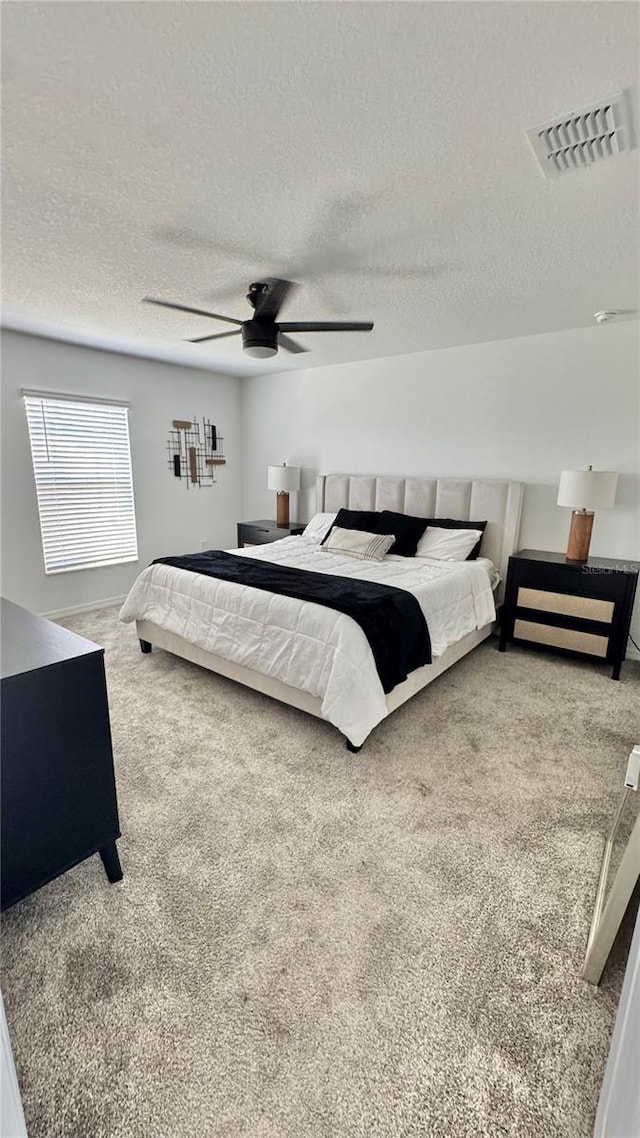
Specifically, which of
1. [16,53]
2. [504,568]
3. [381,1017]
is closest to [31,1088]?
[381,1017]

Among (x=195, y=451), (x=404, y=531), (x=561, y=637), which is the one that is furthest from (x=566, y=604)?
(x=195, y=451)

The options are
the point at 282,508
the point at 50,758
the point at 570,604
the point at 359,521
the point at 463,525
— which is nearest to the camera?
the point at 50,758

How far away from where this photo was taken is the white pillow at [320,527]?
4449 millimetres

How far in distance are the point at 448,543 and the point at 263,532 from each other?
2.09 m

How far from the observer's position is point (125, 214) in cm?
201

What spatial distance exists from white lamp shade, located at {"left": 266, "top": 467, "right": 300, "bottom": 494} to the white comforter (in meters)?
1.27

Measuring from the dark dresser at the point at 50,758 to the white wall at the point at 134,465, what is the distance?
115 inches

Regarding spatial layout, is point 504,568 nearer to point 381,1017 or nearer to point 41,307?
point 381,1017

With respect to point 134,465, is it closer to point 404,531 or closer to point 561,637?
point 404,531

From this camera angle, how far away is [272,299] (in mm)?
2455

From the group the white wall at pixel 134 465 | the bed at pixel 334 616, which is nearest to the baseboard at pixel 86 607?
the white wall at pixel 134 465

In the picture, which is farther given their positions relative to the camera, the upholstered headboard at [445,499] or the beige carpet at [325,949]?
the upholstered headboard at [445,499]

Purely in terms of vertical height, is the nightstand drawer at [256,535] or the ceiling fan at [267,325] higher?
the ceiling fan at [267,325]

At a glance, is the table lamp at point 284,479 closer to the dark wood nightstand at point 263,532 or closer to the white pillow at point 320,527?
the dark wood nightstand at point 263,532
